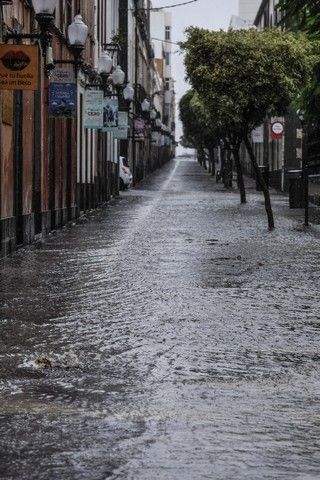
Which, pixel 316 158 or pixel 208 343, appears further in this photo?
pixel 316 158

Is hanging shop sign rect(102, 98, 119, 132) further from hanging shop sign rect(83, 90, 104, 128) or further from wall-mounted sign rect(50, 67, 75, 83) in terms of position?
wall-mounted sign rect(50, 67, 75, 83)

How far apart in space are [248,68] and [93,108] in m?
5.69

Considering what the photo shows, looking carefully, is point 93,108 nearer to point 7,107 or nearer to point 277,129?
point 7,107

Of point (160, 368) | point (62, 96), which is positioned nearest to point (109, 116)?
point (62, 96)

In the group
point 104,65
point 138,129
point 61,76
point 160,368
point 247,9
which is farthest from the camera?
point 247,9

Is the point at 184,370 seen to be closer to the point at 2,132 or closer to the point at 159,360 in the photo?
the point at 159,360

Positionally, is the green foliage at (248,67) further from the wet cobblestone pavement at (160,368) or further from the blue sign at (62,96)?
the wet cobblestone pavement at (160,368)

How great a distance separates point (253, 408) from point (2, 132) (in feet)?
37.7

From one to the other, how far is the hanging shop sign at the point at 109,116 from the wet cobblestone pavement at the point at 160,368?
1659 cm

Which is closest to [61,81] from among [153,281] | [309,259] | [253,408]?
[309,259]

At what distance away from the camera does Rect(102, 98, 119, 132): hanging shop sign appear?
31.7 meters

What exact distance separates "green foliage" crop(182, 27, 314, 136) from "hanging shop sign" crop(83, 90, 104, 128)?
12.7ft

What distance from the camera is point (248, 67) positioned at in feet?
80.2

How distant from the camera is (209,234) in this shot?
68.1 feet
